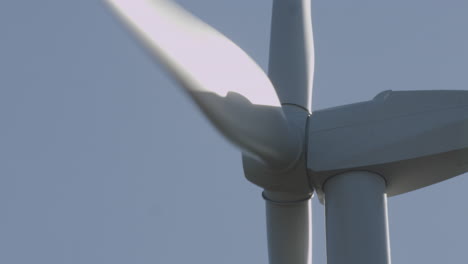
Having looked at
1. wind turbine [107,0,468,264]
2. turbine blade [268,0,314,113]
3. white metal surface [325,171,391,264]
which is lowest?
white metal surface [325,171,391,264]

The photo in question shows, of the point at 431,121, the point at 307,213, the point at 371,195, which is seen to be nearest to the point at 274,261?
the point at 307,213

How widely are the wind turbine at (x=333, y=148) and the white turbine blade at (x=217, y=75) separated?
0.05 ft

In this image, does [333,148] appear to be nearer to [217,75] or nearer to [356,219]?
[356,219]

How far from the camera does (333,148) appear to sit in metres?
9.19

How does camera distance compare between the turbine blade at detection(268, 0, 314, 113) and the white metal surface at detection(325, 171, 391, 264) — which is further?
the turbine blade at detection(268, 0, 314, 113)

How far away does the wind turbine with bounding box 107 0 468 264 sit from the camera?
8.31 metres

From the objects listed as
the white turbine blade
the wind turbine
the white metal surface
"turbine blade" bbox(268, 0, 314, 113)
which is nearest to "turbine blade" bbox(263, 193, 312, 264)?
the wind turbine

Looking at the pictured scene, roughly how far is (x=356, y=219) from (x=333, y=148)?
2.72ft

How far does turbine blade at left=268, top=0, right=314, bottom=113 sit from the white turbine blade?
1165mm

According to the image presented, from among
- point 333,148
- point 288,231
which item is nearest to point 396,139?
point 333,148

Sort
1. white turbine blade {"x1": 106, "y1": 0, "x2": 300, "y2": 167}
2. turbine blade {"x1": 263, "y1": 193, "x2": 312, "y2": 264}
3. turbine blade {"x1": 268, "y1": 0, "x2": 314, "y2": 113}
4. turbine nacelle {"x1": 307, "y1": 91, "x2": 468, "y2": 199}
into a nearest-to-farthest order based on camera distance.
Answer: white turbine blade {"x1": 106, "y1": 0, "x2": 300, "y2": 167}
turbine nacelle {"x1": 307, "y1": 91, "x2": 468, "y2": 199}
turbine blade {"x1": 263, "y1": 193, "x2": 312, "y2": 264}
turbine blade {"x1": 268, "y1": 0, "x2": 314, "y2": 113}

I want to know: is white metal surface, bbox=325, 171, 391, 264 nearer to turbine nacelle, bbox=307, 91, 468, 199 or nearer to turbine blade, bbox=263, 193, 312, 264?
turbine nacelle, bbox=307, 91, 468, 199

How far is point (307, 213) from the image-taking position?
32.8 feet

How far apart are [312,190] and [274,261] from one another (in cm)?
111
